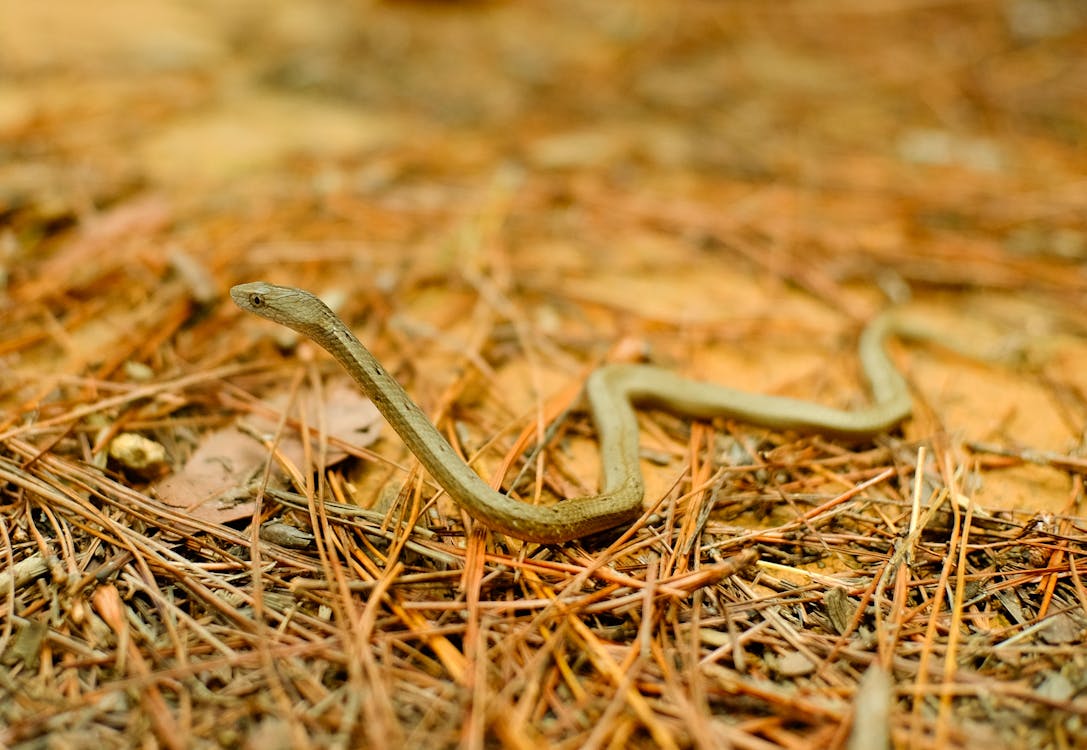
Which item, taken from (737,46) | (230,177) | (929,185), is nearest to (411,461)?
(230,177)

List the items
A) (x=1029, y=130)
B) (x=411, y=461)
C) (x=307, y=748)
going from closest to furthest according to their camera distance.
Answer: (x=307, y=748), (x=411, y=461), (x=1029, y=130)

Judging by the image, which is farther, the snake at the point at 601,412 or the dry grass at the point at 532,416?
the snake at the point at 601,412

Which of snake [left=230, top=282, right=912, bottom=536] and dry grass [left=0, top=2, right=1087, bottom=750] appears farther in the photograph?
snake [left=230, top=282, right=912, bottom=536]

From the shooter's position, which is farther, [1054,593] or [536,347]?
[536,347]

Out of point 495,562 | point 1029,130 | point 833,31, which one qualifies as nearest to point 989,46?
point 833,31

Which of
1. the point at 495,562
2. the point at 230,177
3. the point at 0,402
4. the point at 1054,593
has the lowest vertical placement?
the point at 1054,593

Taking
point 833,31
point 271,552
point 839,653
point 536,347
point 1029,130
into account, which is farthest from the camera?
point 833,31

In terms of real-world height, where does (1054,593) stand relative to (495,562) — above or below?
below

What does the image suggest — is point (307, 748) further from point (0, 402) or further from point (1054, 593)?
point (1054, 593)
